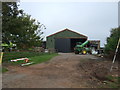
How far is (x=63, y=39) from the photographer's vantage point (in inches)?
1540

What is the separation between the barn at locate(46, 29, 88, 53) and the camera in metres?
38.3

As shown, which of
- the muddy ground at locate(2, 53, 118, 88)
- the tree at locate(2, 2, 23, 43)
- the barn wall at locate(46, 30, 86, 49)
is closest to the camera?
the muddy ground at locate(2, 53, 118, 88)

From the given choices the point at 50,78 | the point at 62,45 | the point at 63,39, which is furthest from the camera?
the point at 63,39

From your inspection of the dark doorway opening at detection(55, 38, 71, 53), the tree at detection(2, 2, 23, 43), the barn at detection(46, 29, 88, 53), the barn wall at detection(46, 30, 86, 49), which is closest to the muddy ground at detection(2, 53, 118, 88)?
the tree at detection(2, 2, 23, 43)

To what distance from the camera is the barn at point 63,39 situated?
3828cm

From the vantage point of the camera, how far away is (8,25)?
10.6 meters

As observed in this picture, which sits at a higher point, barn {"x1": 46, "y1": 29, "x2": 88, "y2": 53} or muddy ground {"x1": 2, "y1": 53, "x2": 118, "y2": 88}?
barn {"x1": 46, "y1": 29, "x2": 88, "y2": 53}

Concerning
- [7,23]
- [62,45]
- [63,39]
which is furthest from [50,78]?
[63,39]

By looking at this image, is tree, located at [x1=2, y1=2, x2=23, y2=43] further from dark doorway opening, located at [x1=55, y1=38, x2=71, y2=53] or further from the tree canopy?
dark doorway opening, located at [x1=55, y1=38, x2=71, y2=53]

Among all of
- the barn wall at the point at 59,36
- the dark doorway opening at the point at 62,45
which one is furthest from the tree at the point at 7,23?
the barn wall at the point at 59,36

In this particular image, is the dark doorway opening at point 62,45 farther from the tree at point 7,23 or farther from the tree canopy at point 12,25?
the tree at point 7,23

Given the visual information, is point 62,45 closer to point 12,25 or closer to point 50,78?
point 12,25

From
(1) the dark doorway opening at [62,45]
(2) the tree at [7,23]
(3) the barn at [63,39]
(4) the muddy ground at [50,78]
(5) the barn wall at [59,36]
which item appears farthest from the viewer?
(5) the barn wall at [59,36]

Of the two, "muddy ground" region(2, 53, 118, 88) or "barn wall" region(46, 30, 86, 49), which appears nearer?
"muddy ground" region(2, 53, 118, 88)
